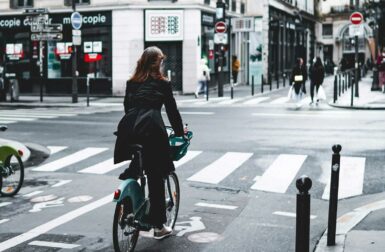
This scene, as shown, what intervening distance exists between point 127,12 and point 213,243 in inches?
1087

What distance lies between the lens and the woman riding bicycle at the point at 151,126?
644cm

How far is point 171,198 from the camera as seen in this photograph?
727 centimetres

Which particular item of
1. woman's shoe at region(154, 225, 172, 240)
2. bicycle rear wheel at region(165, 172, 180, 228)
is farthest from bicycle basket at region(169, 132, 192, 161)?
woman's shoe at region(154, 225, 172, 240)

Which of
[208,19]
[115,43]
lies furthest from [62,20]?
[208,19]

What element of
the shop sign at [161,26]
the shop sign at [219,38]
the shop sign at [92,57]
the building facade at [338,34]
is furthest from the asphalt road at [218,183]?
the building facade at [338,34]

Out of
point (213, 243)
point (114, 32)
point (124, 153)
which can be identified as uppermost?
point (114, 32)

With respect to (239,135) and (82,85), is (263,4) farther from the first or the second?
(239,135)

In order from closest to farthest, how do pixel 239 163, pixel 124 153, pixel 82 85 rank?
pixel 124 153, pixel 239 163, pixel 82 85

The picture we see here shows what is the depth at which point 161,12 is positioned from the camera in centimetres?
3350

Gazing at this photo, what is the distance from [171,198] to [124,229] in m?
1.12

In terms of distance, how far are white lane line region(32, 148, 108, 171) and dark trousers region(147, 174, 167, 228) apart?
19.5ft

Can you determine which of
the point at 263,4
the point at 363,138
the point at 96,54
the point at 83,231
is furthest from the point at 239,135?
the point at 263,4

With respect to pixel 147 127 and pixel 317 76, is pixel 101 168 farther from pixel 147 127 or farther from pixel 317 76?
pixel 317 76

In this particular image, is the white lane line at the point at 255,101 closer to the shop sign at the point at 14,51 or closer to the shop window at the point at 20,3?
the shop sign at the point at 14,51
